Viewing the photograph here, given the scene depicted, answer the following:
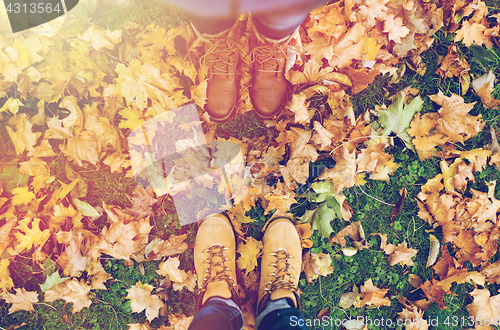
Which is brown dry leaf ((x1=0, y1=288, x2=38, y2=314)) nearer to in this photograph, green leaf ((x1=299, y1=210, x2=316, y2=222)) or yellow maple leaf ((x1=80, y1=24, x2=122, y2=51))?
yellow maple leaf ((x1=80, y1=24, x2=122, y2=51))

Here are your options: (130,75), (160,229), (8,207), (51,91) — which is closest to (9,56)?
(51,91)

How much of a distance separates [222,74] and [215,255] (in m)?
1.39

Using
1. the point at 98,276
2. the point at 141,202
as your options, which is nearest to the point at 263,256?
the point at 141,202

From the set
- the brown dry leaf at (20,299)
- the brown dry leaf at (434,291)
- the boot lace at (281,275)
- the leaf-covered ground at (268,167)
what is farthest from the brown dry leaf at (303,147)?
the brown dry leaf at (20,299)

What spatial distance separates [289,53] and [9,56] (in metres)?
1.97

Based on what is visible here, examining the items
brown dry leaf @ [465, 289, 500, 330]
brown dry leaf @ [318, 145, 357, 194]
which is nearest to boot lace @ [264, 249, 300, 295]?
brown dry leaf @ [318, 145, 357, 194]

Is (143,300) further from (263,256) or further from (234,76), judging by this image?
(234,76)

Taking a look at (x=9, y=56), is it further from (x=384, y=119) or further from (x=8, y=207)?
(x=384, y=119)

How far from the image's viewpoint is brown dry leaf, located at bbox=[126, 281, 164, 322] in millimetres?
1839

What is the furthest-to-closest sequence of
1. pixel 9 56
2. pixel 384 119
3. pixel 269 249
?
pixel 269 249, pixel 384 119, pixel 9 56

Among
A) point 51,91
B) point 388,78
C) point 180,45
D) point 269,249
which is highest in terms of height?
point 180,45

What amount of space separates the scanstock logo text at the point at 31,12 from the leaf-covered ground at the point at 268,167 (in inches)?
2.1

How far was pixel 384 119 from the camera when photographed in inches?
70.2

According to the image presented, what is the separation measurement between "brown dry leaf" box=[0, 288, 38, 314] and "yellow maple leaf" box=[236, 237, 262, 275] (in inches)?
63.1
